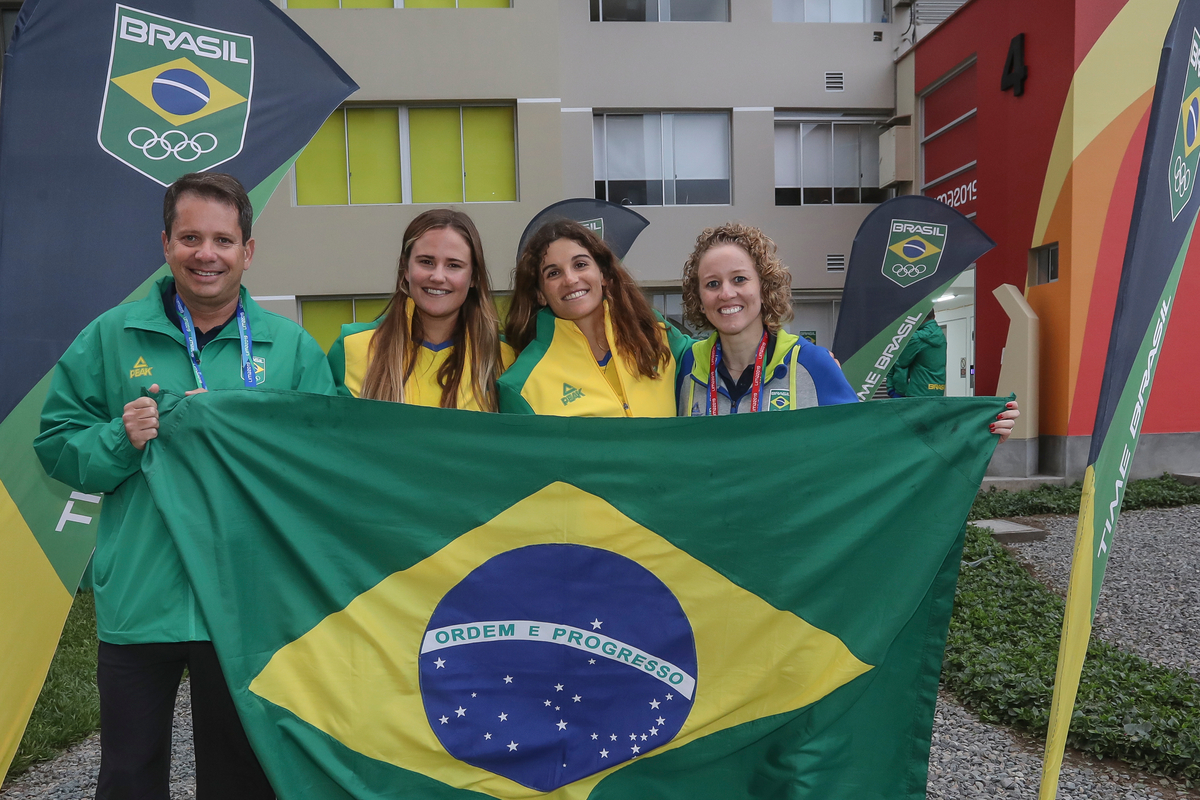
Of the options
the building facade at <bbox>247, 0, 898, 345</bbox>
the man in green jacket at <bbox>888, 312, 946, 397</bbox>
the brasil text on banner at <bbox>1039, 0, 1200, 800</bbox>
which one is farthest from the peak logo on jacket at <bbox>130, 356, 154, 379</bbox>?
the building facade at <bbox>247, 0, 898, 345</bbox>

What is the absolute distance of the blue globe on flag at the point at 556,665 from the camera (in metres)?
2.24

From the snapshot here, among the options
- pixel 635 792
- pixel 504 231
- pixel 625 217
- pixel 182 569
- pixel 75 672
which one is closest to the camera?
pixel 182 569

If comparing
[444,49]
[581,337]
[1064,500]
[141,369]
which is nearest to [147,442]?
[141,369]

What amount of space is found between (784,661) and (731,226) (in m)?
1.46

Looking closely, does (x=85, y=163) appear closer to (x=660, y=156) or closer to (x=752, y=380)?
(x=752, y=380)

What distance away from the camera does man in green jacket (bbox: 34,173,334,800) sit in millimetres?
2043

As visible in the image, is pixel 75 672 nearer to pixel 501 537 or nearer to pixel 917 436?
pixel 501 537

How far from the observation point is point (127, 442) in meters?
2.05

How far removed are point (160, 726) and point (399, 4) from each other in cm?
1322

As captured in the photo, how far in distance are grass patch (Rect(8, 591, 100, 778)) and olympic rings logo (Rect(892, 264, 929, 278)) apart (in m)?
6.90

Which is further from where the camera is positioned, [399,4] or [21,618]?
[399,4]

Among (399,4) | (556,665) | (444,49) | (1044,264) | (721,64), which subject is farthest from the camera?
(721,64)

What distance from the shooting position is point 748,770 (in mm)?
2275

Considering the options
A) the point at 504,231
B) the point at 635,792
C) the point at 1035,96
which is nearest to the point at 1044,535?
the point at 1035,96
